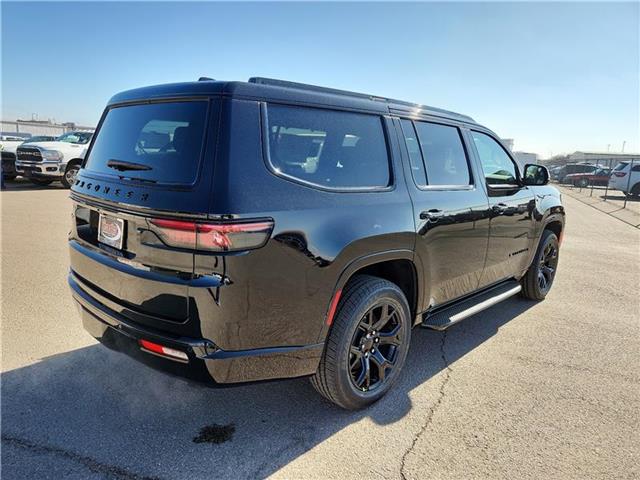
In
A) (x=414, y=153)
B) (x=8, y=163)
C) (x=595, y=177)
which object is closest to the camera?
(x=414, y=153)

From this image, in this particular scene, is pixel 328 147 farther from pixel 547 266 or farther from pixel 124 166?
pixel 547 266

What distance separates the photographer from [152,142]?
2.56 metres

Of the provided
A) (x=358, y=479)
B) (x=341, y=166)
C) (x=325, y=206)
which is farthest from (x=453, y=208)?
(x=358, y=479)

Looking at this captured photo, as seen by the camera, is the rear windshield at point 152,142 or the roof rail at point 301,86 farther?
the roof rail at point 301,86

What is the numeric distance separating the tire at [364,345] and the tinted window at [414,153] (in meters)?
0.84

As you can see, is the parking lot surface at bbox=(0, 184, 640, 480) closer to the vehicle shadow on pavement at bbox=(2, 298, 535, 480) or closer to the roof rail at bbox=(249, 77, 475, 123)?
the vehicle shadow on pavement at bbox=(2, 298, 535, 480)

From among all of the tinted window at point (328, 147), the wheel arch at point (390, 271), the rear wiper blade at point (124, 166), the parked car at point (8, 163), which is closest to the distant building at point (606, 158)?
the wheel arch at point (390, 271)

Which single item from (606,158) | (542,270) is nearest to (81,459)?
(542,270)

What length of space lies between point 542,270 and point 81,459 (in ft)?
16.4

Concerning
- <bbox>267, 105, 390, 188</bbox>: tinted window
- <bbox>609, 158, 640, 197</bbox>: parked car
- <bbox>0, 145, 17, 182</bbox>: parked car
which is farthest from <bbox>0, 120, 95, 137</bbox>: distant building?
<bbox>267, 105, 390, 188</bbox>: tinted window

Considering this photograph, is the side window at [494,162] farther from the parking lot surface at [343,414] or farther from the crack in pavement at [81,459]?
the crack in pavement at [81,459]

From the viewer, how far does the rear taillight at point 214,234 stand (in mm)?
2078

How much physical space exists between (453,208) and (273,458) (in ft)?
7.18

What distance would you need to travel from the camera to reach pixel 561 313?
4.92 metres
